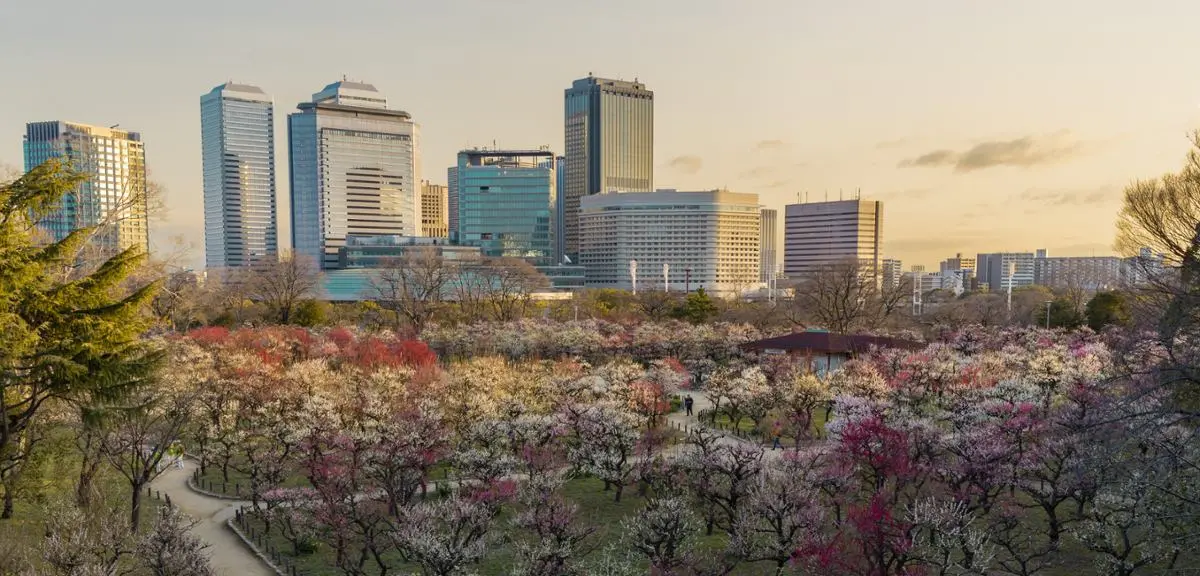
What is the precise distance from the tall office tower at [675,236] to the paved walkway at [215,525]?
14295 cm

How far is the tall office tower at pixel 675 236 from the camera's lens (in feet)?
556

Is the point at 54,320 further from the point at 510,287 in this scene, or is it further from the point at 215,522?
the point at 510,287

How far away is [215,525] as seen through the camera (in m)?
21.2

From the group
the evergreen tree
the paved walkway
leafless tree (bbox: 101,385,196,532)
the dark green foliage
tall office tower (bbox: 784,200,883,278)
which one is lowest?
the paved walkway

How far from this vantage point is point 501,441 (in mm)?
24547

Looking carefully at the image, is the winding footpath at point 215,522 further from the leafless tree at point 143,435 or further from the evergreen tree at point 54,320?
the evergreen tree at point 54,320

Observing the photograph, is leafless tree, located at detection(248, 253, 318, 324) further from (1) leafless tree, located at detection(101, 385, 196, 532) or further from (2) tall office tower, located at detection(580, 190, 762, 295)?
(2) tall office tower, located at detection(580, 190, 762, 295)

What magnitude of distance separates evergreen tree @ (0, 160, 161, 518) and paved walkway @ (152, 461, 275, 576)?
4159mm

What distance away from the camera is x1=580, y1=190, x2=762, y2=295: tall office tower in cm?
16938

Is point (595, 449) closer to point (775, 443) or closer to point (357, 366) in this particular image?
point (775, 443)

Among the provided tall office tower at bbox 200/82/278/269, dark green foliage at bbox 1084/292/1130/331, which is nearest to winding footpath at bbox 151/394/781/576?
dark green foliage at bbox 1084/292/1130/331

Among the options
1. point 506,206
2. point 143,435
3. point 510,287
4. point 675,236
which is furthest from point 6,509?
point 675,236

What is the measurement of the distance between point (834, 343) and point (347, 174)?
145m

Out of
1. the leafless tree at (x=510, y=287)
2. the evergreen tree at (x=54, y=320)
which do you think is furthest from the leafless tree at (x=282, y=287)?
the evergreen tree at (x=54, y=320)
